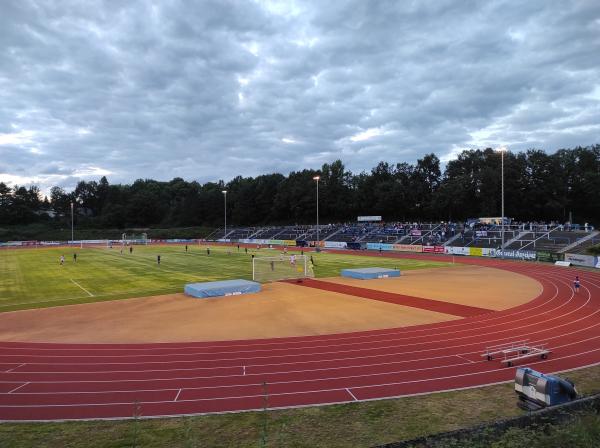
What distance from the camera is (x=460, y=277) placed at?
37.9 m

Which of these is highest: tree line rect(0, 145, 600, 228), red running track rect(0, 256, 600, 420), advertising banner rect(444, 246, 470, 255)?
tree line rect(0, 145, 600, 228)

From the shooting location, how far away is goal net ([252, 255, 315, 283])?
3866 cm

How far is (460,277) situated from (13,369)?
3322cm

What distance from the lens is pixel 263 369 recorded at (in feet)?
47.3

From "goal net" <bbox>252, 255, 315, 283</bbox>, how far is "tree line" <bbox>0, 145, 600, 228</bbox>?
207ft

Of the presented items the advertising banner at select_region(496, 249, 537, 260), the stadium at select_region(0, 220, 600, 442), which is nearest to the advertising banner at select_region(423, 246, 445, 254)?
the advertising banner at select_region(496, 249, 537, 260)

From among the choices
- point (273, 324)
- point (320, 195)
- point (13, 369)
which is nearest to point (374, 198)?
point (320, 195)

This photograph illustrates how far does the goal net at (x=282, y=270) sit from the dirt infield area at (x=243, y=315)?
516 cm

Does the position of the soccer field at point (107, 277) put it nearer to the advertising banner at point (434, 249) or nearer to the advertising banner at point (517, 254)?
the advertising banner at point (517, 254)

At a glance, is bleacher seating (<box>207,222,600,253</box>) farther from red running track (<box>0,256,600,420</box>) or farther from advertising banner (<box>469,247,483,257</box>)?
red running track (<box>0,256,600,420</box>)

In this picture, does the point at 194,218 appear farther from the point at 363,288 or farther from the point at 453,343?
the point at 453,343

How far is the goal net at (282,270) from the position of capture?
38656 millimetres

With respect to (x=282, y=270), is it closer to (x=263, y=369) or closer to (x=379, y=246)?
(x=263, y=369)

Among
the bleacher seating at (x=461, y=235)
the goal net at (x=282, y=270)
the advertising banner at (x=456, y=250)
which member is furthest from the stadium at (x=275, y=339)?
the advertising banner at (x=456, y=250)
